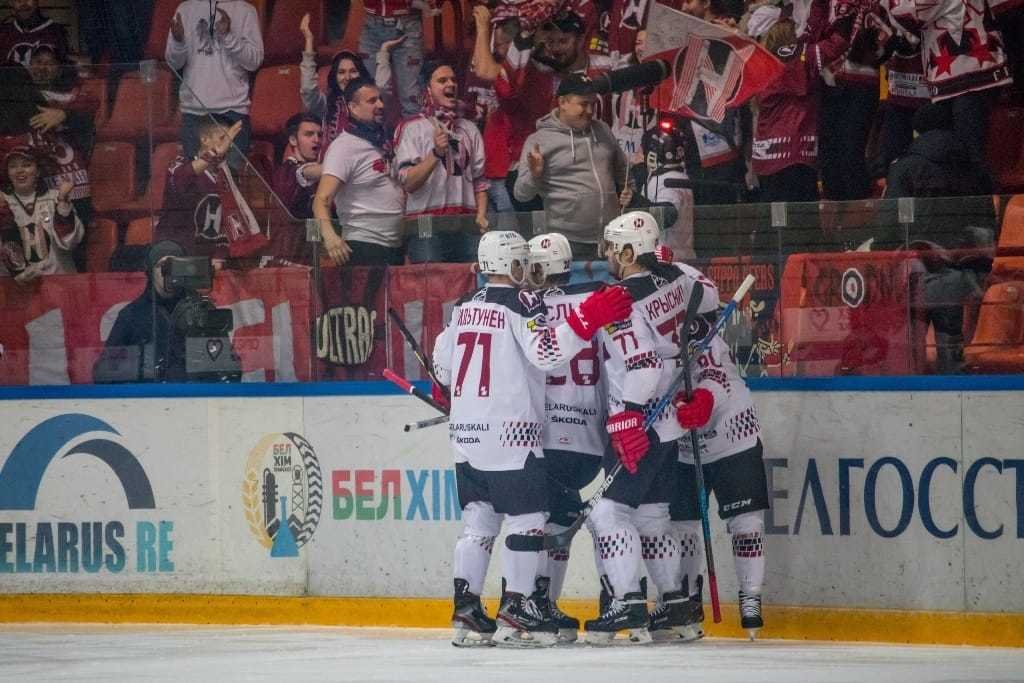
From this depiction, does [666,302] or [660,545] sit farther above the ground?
[666,302]

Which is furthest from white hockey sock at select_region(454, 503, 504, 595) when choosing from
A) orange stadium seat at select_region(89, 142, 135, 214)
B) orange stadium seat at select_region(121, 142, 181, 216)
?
orange stadium seat at select_region(89, 142, 135, 214)

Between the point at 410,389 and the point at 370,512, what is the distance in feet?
2.22

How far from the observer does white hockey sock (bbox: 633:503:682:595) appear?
245 inches

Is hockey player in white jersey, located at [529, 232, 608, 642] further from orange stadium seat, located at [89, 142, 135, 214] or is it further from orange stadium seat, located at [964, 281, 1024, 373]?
orange stadium seat, located at [89, 142, 135, 214]

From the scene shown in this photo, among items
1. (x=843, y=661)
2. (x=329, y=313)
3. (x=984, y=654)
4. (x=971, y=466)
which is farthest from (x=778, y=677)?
(x=329, y=313)

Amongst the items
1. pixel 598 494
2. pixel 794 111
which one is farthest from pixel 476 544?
pixel 794 111

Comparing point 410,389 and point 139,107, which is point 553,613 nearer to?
point 410,389

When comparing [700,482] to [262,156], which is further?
[262,156]

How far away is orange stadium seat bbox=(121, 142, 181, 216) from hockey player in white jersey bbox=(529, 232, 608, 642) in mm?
2055

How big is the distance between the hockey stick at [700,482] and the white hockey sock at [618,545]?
0.97ft

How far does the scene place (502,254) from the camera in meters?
6.23

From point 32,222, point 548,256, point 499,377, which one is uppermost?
point 32,222

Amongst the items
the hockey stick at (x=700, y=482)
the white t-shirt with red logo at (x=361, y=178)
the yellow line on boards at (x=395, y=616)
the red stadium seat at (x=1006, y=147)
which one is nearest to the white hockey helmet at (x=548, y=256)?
the hockey stick at (x=700, y=482)

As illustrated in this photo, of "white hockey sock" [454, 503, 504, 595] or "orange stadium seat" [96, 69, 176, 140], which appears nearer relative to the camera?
"white hockey sock" [454, 503, 504, 595]
